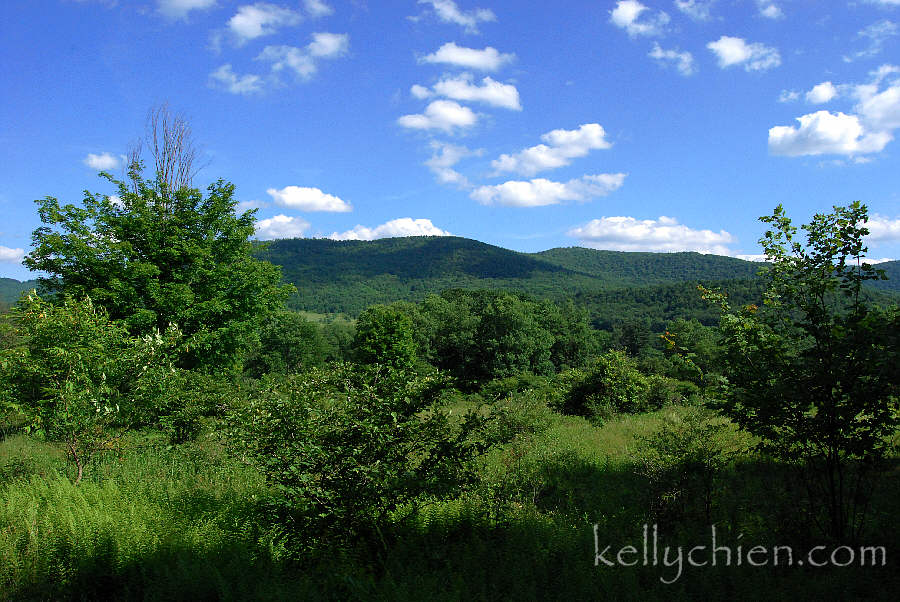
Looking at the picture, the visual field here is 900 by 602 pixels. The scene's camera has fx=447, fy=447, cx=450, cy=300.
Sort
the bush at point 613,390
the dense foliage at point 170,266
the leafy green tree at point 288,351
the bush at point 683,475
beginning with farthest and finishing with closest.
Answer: the leafy green tree at point 288,351 < the bush at point 613,390 < the dense foliage at point 170,266 < the bush at point 683,475

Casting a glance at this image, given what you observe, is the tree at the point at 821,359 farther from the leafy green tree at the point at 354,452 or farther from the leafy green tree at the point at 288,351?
the leafy green tree at the point at 288,351

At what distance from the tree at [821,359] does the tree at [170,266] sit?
1463 centimetres

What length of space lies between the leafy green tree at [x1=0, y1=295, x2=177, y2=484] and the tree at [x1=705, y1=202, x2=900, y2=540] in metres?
9.45

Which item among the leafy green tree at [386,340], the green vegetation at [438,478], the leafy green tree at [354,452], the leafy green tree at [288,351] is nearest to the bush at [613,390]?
the green vegetation at [438,478]

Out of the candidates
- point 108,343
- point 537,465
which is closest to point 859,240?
point 537,465

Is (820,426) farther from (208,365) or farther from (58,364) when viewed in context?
(208,365)

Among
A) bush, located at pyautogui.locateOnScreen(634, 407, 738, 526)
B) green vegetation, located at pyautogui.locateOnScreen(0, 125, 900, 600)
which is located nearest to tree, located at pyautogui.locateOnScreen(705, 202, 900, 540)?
green vegetation, located at pyautogui.locateOnScreen(0, 125, 900, 600)

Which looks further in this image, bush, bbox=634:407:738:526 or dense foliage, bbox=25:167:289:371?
dense foliage, bbox=25:167:289:371

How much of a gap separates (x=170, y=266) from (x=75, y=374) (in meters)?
9.58

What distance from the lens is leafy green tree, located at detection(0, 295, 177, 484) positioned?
7125 mm

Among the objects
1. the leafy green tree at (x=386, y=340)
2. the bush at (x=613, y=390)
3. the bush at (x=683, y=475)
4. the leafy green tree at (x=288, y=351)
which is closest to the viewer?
the bush at (x=683, y=475)

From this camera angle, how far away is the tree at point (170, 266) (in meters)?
14.4

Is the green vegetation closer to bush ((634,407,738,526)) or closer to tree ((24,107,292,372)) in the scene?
bush ((634,407,738,526))

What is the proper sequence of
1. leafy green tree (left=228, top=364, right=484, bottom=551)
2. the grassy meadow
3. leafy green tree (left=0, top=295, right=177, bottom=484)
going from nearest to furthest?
1. the grassy meadow
2. leafy green tree (left=228, top=364, right=484, bottom=551)
3. leafy green tree (left=0, top=295, right=177, bottom=484)
